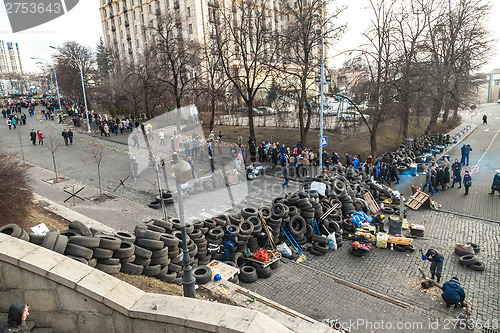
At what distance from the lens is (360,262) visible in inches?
441

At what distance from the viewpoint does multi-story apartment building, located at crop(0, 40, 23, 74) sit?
572 feet

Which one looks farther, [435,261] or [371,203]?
[371,203]

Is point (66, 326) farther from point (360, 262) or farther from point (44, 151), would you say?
point (44, 151)

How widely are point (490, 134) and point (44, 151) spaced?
161ft

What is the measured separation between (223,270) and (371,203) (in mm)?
9568

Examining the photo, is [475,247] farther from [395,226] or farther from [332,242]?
[332,242]

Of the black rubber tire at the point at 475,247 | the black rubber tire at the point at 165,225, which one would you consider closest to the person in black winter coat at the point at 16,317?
the black rubber tire at the point at 165,225

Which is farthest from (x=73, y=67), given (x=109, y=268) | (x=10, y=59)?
(x=10, y=59)

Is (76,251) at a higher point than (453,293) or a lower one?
higher

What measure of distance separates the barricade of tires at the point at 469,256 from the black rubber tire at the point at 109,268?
36.1 feet

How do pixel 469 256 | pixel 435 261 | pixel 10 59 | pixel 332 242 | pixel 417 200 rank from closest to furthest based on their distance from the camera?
pixel 435 261, pixel 469 256, pixel 332 242, pixel 417 200, pixel 10 59

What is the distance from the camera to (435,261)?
957cm

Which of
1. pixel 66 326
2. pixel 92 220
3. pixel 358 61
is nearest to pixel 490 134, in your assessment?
pixel 358 61

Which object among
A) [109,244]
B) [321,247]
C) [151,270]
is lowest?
[321,247]
